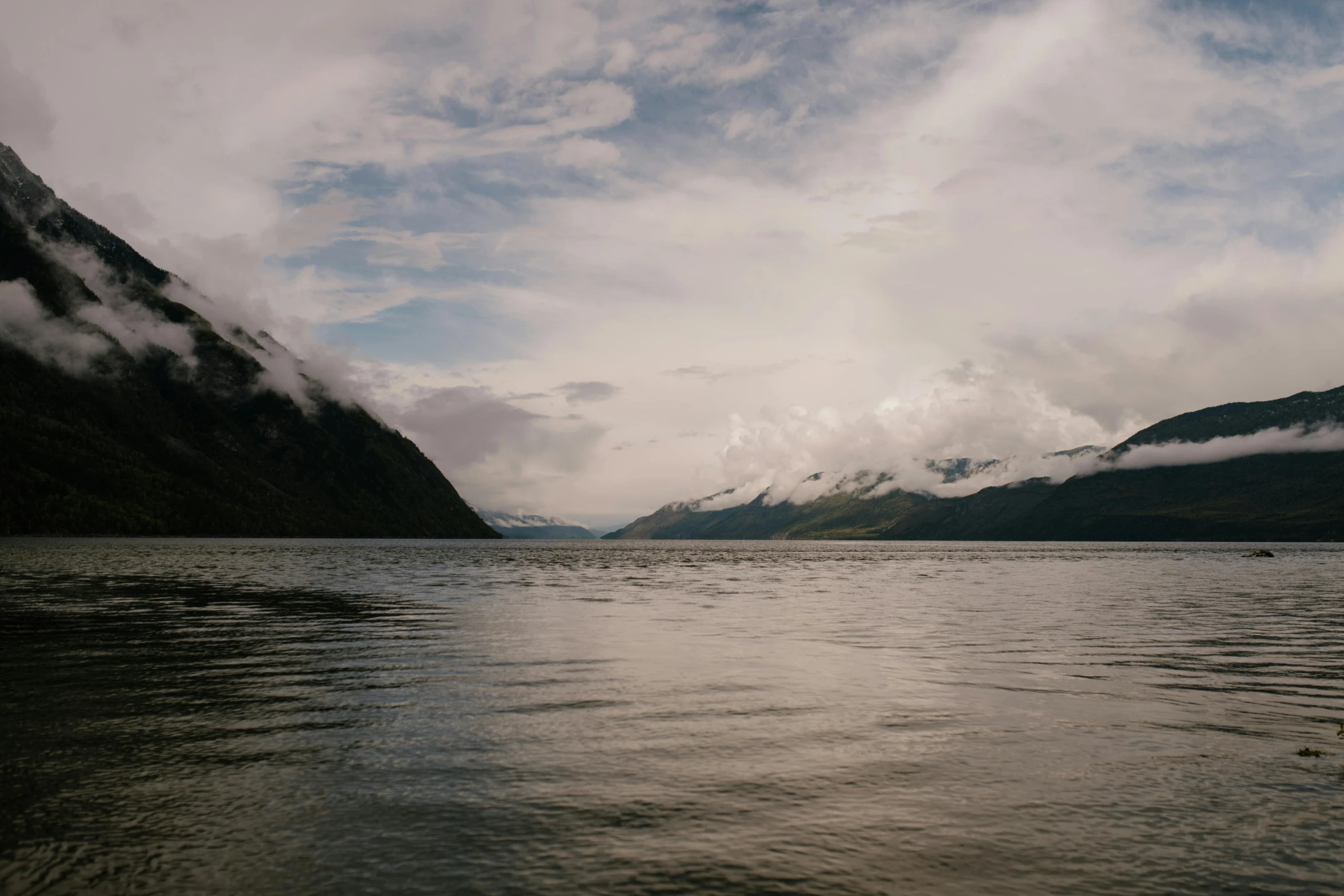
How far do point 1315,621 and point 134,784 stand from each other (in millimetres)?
62446

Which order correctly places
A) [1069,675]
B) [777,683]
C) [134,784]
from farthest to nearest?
[1069,675], [777,683], [134,784]

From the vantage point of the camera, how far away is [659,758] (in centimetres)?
1747

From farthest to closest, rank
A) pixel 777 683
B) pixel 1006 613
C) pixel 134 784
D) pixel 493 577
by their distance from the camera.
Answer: pixel 493 577
pixel 1006 613
pixel 777 683
pixel 134 784

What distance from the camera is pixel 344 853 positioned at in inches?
462

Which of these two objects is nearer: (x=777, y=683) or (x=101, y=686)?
(x=101, y=686)

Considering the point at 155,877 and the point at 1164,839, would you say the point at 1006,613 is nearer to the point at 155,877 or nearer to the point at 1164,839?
the point at 1164,839

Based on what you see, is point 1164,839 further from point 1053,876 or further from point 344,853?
point 344,853

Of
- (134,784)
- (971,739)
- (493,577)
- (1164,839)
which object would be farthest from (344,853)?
(493,577)

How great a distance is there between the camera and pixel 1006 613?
182 feet

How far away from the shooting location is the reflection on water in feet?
37.6

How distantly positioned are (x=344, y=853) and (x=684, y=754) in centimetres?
796

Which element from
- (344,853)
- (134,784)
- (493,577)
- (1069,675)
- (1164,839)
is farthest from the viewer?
(493,577)

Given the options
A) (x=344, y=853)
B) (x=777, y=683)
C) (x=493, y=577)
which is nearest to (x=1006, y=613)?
(x=777, y=683)

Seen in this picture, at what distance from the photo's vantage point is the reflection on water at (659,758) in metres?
11.5
